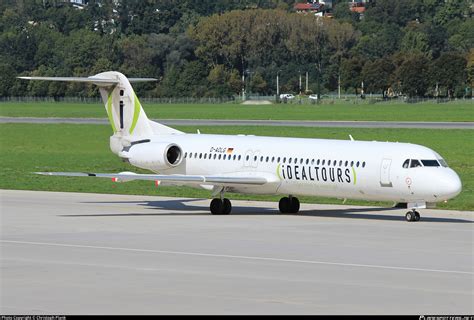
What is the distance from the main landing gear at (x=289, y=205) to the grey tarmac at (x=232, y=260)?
0.48m

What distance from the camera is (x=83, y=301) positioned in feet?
63.1

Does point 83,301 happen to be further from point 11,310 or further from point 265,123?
point 265,123

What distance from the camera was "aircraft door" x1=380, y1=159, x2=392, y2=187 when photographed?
104 feet

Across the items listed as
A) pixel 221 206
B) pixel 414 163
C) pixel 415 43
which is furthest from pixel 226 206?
pixel 415 43

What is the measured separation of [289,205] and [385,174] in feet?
13.8

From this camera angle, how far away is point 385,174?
104 ft

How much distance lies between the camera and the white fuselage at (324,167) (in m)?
31.3

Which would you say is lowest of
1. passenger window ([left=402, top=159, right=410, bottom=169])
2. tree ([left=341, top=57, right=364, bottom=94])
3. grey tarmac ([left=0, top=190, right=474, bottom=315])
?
tree ([left=341, top=57, right=364, bottom=94])

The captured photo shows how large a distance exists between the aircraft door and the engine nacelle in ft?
23.8

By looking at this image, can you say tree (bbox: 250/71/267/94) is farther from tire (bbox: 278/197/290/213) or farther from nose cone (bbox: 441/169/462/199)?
nose cone (bbox: 441/169/462/199)

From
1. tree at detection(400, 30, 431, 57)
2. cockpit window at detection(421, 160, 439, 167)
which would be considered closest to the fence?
tree at detection(400, 30, 431, 57)

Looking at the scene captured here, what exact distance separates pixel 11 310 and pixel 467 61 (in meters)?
148

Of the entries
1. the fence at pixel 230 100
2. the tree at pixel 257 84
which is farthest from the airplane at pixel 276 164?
the tree at pixel 257 84

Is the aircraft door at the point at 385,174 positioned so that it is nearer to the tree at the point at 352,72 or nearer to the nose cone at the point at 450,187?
the nose cone at the point at 450,187
